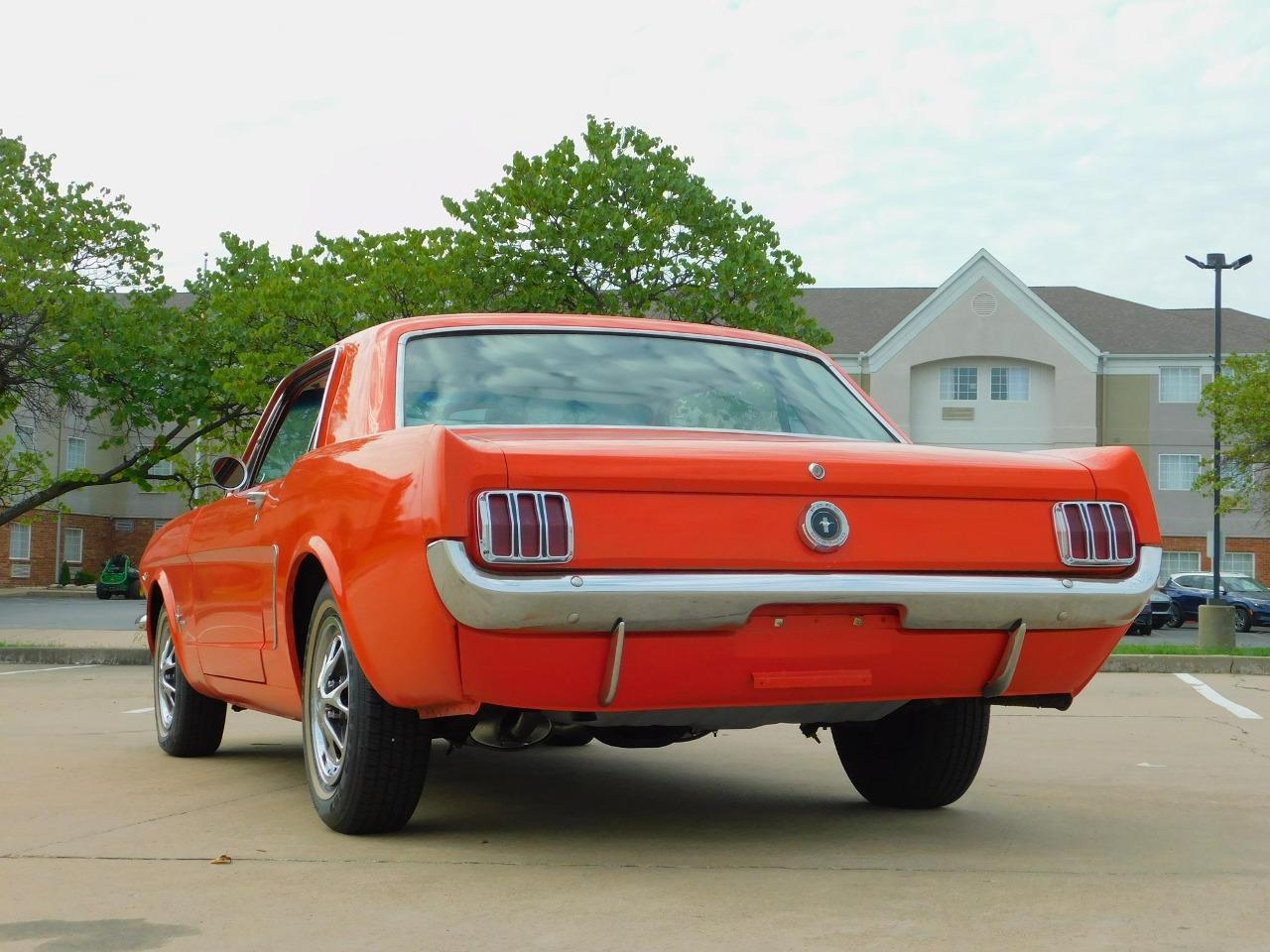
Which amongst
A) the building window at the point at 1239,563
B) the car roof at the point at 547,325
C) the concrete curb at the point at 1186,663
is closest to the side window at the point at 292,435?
the car roof at the point at 547,325

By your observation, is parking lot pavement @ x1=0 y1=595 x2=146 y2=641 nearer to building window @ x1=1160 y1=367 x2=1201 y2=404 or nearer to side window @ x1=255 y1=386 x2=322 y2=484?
side window @ x1=255 y1=386 x2=322 y2=484

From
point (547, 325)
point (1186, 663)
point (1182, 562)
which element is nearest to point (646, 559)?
point (547, 325)

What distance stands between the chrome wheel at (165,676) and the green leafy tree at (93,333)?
15.4 metres

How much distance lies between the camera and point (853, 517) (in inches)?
175

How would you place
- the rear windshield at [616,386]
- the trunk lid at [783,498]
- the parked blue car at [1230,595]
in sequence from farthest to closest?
the parked blue car at [1230,595] < the rear windshield at [616,386] < the trunk lid at [783,498]

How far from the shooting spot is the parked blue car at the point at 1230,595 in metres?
39.4

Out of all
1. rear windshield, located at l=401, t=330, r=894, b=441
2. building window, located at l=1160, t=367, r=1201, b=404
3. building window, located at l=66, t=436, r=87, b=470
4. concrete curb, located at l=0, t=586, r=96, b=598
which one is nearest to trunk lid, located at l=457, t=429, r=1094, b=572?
rear windshield, located at l=401, t=330, r=894, b=441

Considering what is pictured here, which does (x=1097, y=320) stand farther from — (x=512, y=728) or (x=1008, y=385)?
(x=512, y=728)

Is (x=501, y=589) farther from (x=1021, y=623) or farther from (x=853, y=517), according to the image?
(x=1021, y=623)

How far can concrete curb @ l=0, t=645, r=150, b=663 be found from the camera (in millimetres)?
16206

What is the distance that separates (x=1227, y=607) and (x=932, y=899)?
18.2 m

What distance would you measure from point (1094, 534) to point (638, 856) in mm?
1602

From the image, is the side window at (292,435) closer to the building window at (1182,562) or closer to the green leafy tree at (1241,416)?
the green leafy tree at (1241,416)

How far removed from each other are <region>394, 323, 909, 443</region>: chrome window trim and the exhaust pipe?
86cm
